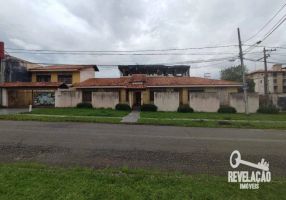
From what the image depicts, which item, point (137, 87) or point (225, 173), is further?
point (137, 87)

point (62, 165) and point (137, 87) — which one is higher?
point (137, 87)

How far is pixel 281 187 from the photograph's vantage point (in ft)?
15.6

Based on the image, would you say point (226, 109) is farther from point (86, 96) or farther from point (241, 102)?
point (86, 96)

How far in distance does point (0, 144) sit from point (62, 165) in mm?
3768

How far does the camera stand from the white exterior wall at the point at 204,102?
2725 cm

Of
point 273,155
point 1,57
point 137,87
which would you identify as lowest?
point 273,155

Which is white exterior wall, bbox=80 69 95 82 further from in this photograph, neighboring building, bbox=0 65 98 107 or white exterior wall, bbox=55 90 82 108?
white exterior wall, bbox=55 90 82 108

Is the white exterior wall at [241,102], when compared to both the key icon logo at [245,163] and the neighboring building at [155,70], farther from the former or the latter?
the key icon logo at [245,163]

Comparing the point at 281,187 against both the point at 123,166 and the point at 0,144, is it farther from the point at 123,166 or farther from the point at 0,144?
the point at 0,144

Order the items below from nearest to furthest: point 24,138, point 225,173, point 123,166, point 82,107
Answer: point 225,173 < point 123,166 < point 24,138 < point 82,107

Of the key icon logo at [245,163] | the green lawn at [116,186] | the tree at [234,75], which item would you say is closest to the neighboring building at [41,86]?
the key icon logo at [245,163]

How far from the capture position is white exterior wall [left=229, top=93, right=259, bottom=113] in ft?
89.9

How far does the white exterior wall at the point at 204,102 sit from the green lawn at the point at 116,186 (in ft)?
73.9

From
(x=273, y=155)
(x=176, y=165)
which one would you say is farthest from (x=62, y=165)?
(x=273, y=155)
